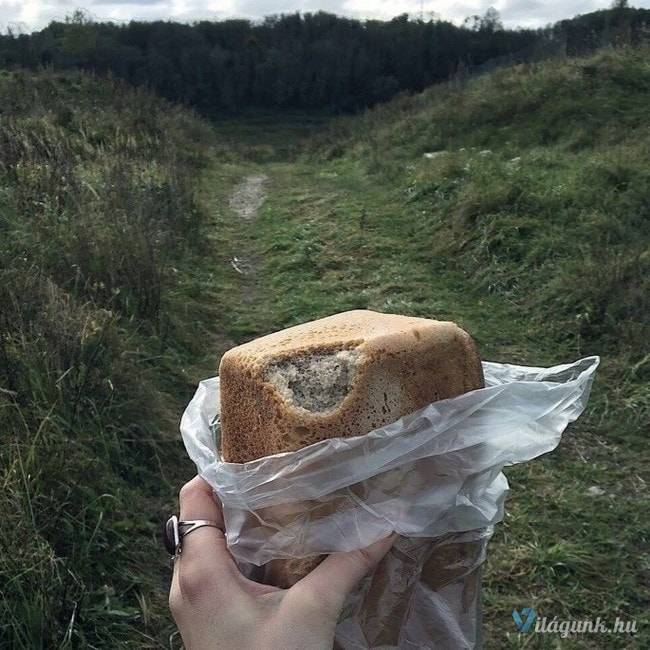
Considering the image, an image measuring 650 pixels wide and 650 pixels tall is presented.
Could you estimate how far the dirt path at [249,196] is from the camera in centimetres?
957

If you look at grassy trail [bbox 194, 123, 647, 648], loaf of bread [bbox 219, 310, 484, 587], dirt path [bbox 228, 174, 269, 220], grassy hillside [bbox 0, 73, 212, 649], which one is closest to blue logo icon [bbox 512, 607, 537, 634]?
grassy trail [bbox 194, 123, 647, 648]

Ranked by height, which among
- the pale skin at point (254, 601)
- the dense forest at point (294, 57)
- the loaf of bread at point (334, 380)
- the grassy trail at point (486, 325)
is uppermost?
the dense forest at point (294, 57)

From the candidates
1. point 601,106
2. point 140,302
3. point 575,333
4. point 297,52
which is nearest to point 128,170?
point 140,302

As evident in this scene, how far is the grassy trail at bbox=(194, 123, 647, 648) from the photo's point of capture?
8.78 ft

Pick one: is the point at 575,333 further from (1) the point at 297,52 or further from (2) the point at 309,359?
(1) the point at 297,52

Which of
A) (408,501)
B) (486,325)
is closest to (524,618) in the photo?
(408,501)

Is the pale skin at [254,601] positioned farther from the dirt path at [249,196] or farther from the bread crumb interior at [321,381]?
the dirt path at [249,196]

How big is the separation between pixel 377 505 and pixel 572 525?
2.05 meters

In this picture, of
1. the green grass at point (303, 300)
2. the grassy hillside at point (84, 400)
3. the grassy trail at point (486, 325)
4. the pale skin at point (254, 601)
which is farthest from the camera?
the grassy trail at point (486, 325)

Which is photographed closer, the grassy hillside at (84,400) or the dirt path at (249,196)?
the grassy hillside at (84,400)

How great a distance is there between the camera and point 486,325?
4.91m

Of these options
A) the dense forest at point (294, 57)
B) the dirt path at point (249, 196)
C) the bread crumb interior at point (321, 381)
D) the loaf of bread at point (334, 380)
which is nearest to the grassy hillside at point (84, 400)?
the loaf of bread at point (334, 380)

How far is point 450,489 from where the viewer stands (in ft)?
4.22

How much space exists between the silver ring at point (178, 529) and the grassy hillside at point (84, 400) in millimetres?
936
